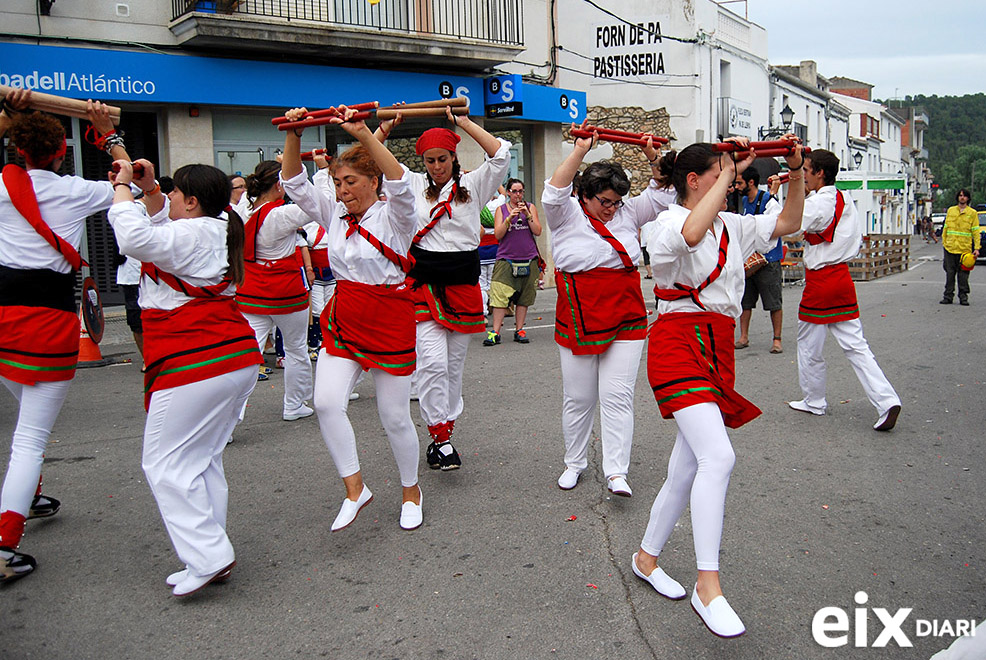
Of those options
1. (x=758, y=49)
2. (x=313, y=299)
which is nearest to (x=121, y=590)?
(x=313, y=299)

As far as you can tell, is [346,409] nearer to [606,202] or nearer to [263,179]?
[606,202]

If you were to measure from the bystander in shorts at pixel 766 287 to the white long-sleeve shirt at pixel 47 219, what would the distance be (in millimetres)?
7762

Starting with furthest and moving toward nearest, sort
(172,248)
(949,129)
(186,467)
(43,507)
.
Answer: (949,129), (43,507), (186,467), (172,248)

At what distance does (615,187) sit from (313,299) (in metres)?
5.06

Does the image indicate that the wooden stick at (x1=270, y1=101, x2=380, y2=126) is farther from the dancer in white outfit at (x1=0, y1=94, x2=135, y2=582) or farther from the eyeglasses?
the eyeglasses

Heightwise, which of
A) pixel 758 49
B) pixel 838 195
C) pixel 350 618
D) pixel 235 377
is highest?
pixel 758 49

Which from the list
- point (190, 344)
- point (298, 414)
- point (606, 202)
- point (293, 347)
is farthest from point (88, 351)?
point (606, 202)

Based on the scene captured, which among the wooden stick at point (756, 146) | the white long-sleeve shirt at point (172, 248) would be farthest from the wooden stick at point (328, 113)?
the wooden stick at point (756, 146)

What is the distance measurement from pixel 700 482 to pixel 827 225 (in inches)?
151

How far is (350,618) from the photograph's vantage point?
3463 millimetres

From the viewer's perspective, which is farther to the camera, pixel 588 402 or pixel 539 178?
pixel 539 178

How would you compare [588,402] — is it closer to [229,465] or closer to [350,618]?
[350,618]

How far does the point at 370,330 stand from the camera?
4340mm

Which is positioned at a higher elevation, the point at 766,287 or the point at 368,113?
the point at 368,113
